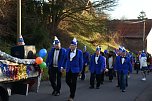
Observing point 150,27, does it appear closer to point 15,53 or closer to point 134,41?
point 134,41

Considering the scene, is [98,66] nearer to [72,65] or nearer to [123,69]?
[123,69]

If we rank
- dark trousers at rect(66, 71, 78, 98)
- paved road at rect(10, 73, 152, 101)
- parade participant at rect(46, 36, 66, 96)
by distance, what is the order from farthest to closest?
parade participant at rect(46, 36, 66, 96) < paved road at rect(10, 73, 152, 101) < dark trousers at rect(66, 71, 78, 98)

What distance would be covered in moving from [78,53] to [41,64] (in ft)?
6.77

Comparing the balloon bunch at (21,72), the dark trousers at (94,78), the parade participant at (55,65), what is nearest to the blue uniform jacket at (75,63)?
the parade participant at (55,65)

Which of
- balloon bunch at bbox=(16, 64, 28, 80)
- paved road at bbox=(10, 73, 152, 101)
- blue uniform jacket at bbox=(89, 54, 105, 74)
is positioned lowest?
paved road at bbox=(10, 73, 152, 101)

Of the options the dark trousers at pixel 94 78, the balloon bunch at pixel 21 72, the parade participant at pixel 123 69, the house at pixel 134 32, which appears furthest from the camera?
the house at pixel 134 32

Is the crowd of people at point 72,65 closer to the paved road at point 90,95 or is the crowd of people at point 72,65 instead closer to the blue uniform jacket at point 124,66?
the blue uniform jacket at point 124,66

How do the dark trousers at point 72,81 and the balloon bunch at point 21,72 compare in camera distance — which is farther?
the dark trousers at point 72,81

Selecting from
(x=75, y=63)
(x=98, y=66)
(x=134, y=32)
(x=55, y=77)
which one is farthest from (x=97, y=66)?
(x=134, y=32)

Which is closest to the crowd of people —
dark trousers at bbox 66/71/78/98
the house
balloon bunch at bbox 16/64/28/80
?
dark trousers at bbox 66/71/78/98

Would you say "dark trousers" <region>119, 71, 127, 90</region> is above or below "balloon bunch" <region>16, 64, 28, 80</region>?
below

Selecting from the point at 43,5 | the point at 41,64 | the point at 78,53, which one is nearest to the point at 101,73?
the point at 78,53

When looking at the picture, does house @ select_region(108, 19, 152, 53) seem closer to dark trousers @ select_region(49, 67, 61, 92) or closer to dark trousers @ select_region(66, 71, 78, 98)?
dark trousers @ select_region(49, 67, 61, 92)

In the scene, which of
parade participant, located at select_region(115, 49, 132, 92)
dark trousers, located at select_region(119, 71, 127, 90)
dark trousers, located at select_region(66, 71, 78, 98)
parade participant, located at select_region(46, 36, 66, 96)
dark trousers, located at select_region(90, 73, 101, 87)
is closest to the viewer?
dark trousers, located at select_region(66, 71, 78, 98)
